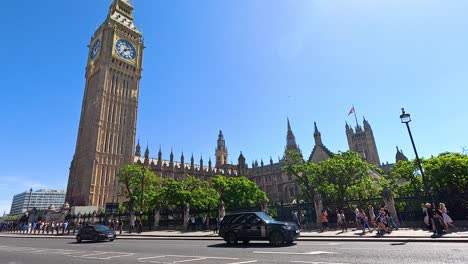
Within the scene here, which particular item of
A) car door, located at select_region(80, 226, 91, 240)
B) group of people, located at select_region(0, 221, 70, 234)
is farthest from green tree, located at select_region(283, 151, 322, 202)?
group of people, located at select_region(0, 221, 70, 234)

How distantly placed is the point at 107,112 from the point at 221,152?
59047 mm

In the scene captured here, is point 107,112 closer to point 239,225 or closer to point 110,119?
point 110,119

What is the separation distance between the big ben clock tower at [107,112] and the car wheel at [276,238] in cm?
5542

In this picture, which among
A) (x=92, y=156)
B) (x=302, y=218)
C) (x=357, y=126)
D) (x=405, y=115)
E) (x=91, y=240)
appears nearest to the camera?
(x=405, y=115)

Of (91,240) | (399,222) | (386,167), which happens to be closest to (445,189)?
(399,222)

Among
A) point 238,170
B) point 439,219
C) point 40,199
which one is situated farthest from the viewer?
point 40,199

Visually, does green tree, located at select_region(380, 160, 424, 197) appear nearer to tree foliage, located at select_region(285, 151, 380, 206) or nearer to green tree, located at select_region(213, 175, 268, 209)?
tree foliage, located at select_region(285, 151, 380, 206)

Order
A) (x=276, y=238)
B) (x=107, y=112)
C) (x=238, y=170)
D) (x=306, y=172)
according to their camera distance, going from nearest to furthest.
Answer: (x=276, y=238) < (x=306, y=172) < (x=107, y=112) < (x=238, y=170)

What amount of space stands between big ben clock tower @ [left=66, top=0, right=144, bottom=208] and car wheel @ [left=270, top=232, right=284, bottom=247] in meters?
55.4

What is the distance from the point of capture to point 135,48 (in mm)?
78688

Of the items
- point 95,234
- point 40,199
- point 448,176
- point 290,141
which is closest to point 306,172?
point 448,176

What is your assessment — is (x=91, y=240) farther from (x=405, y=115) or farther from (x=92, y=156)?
(x=92, y=156)

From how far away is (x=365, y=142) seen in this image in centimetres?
10369

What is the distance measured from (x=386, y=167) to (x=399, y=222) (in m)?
90.6
